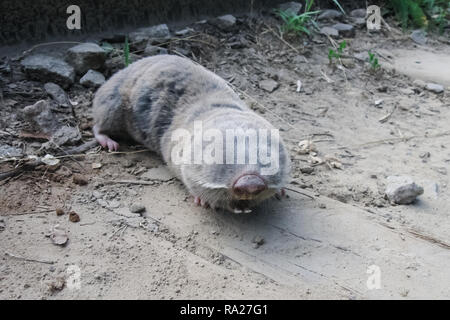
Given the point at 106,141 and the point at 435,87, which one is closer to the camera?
the point at 106,141

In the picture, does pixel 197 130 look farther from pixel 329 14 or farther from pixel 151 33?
pixel 329 14

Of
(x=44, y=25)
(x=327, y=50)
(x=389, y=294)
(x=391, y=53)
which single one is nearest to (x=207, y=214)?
(x=389, y=294)

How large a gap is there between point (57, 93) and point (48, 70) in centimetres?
22

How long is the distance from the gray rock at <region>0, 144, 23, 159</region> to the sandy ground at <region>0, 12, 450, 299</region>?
Result: 14 centimetres

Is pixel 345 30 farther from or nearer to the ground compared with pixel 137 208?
farther from the ground

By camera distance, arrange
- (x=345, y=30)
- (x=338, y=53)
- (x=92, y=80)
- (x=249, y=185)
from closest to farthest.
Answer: (x=249, y=185) < (x=92, y=80) < (x=338, y=53) < (x=345, y=30)

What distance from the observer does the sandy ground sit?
2359 millimetres

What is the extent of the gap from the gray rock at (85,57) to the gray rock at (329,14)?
277 centimetres

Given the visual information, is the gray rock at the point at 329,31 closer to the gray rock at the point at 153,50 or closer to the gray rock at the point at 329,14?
the gray rock at the point at 329,14

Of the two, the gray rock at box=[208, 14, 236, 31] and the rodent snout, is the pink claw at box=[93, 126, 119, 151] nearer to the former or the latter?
the rodent snout

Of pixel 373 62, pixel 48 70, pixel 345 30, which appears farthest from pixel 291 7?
pixel 48 70

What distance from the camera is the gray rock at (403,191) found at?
115 inches

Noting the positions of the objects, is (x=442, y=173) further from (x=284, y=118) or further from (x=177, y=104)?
(x=177, y=104)

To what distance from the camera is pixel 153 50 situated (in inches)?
176
